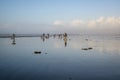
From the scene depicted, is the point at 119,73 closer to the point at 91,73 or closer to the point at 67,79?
the point at 91,73

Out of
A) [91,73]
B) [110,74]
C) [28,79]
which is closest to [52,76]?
[28,79]

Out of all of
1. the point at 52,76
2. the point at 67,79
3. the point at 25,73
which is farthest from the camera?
the point at 25,73

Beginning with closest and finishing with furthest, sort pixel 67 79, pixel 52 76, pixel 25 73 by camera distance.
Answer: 1. pixel 67 79
2. pixel 52 76
3. pixel 25 73

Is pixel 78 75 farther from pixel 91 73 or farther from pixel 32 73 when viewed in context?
pixel 32 73

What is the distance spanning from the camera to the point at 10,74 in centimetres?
1864

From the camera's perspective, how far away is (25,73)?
19.1m

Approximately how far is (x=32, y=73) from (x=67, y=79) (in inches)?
170

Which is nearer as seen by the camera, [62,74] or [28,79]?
[28,79]

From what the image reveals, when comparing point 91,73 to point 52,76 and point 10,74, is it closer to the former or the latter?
point 52,76

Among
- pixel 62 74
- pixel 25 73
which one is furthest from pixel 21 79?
pixel 62 74

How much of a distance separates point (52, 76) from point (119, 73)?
6.89 metres

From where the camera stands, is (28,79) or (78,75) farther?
(78,75)

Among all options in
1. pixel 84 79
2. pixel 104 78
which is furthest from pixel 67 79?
pixel 104 78

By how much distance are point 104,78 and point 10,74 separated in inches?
362
